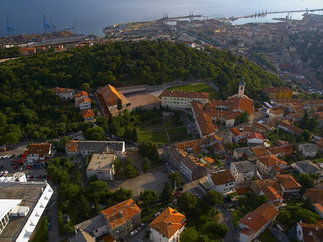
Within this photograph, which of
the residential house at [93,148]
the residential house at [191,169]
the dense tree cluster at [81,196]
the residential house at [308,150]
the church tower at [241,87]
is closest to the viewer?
the dense tree cluster at [81,196]

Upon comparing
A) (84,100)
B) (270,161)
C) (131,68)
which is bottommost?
(270,161)

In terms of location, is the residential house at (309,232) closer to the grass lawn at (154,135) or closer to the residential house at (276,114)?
the grass lawn at (154,135)

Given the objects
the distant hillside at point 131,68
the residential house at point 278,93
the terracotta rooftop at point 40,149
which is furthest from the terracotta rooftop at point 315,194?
the terracotta rooftop at point 40,149

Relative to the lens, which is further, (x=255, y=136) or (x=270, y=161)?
(x=255, y=136)

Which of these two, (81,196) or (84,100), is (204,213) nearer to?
(81,196)

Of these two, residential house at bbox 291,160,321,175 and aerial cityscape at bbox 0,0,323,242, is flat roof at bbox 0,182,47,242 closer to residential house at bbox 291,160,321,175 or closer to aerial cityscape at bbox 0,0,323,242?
aerial cityscape at bbox 0,0,323,242

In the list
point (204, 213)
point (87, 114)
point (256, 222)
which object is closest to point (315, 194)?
point (256, 222)
